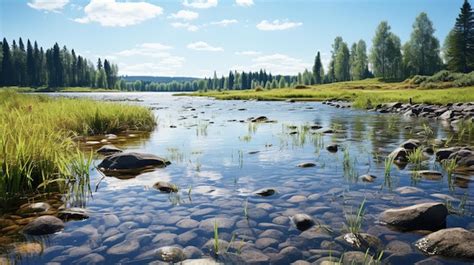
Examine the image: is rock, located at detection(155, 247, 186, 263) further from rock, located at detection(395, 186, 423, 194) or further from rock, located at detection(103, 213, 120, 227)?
rock, located at detection(395, 186, 423, 194)

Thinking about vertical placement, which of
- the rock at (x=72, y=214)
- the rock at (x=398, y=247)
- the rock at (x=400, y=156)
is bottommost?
the rock at (x=398, y=247)

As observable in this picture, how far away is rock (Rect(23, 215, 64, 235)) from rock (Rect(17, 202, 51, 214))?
0.73m

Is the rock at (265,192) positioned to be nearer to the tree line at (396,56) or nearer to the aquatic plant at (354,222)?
the aquatic plant at (354,222)

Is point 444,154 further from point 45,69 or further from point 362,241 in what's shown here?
point 45,69

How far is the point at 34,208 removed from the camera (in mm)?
5754

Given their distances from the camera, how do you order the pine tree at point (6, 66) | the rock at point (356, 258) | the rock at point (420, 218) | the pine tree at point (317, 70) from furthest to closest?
the pine tree at point (6, 66), the pine tree at point (317, 70), the rock at point (420, 218), the rock at point (356, 258)

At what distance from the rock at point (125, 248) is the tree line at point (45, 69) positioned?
13236cm

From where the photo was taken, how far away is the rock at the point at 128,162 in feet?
28.8

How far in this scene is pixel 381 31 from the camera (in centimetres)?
9556

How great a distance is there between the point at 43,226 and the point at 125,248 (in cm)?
135

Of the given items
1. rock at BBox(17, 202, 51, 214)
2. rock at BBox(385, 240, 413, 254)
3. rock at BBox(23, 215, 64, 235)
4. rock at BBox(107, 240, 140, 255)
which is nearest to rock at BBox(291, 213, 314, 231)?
rock at BBox(385, 240, 413, 254)

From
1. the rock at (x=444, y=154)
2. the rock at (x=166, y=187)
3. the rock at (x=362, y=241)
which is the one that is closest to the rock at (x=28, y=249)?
the rock at (x=166, y=187)

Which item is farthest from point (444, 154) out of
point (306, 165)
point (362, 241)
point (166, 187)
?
point (166, 187)

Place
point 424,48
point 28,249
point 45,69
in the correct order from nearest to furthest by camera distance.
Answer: point 28,249 → point 424,48 → point 45,69
